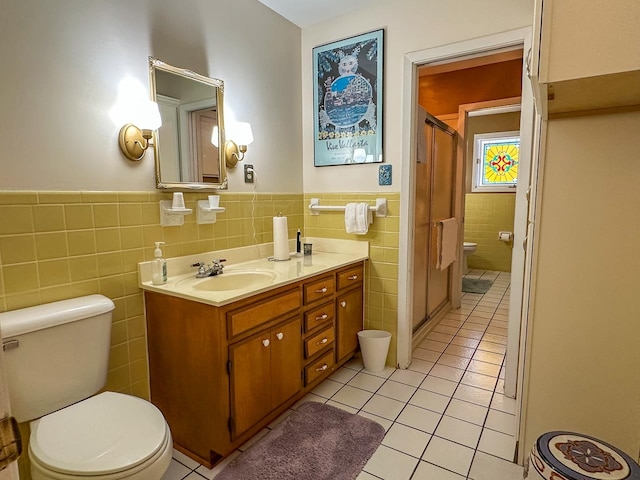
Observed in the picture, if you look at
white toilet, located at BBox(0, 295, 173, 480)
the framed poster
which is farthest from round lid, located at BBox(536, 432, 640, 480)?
the framed poster

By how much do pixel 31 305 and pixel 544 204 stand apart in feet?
6.80

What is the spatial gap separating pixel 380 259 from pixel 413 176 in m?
0.63

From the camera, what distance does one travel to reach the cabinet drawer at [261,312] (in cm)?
162

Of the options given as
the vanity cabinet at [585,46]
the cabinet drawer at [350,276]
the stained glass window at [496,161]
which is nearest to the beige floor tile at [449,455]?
the cabinet drawer at [350,276]

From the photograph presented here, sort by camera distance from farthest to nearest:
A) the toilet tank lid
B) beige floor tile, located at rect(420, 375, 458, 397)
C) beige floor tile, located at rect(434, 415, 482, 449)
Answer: beige floor tile, located at rect(420, 375, 458, 397)
beige floor tile, located at rect(434, 415, 482, 449)
the toilet tank lid

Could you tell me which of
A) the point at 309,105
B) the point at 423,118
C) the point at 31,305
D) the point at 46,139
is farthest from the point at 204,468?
the point at 423,118

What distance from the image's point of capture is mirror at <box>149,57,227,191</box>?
1.88 m

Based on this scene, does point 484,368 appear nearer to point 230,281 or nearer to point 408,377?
point 408,377

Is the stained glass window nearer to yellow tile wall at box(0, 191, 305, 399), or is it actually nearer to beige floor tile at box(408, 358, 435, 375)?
beige floor tile at box(408, 358, 435, 375)

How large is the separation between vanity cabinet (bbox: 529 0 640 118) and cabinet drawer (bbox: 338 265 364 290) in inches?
61.6

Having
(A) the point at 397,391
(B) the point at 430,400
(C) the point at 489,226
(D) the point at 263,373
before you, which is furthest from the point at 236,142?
(C) the point at 489,226


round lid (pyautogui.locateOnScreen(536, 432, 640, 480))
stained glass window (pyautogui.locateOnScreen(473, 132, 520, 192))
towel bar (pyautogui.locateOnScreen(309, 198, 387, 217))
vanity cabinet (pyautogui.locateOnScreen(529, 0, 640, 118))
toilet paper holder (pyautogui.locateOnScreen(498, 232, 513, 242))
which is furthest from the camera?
stained glass window (pyautogui.locateOnScreen(473, 132, 520, 192))

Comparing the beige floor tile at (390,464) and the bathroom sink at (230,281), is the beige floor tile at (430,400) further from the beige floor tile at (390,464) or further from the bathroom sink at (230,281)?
the bathroom sink at (230,281)

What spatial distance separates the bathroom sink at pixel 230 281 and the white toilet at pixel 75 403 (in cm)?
42
